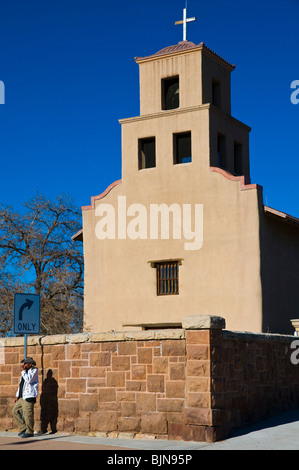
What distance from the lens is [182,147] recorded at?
90.5 feet

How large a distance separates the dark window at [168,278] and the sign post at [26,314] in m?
11.0

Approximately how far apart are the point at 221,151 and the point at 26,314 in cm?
1460

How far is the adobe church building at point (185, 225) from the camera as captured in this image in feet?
82.7

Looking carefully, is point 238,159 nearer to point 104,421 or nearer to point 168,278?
point 168,278

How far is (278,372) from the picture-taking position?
17500 mm

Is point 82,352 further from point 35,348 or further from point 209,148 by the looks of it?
point 209,148

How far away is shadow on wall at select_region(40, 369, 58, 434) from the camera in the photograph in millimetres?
15992

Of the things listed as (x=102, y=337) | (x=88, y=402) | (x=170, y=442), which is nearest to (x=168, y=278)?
(x=102, y=337)

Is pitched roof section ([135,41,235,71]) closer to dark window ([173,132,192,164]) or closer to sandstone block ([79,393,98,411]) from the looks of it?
dark window ([173,132,192,164])

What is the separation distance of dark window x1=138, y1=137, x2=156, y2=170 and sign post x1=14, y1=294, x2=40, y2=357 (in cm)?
1293

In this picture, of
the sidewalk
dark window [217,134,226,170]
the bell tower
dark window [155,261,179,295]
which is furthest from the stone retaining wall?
dark window [217,134,226,170]

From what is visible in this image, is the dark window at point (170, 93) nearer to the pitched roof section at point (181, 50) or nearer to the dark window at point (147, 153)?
the pitched roof section at point (181, 50)

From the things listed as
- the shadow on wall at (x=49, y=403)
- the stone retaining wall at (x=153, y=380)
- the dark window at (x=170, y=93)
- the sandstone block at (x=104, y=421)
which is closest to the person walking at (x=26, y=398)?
the shadow on wall at (x=49, y=403)
